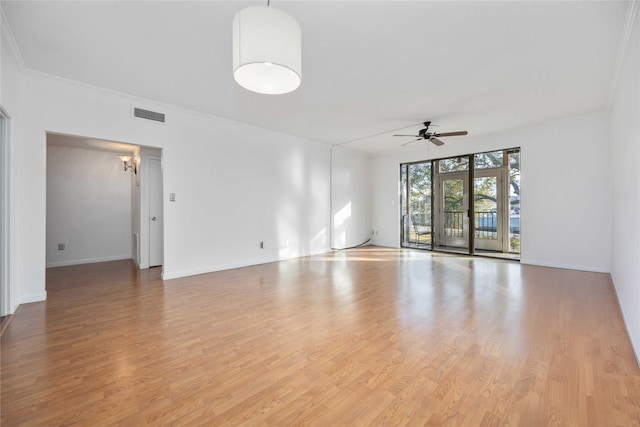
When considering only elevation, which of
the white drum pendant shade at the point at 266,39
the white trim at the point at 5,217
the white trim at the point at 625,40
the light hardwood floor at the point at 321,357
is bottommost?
the light hardwood floor at the point at 321,357

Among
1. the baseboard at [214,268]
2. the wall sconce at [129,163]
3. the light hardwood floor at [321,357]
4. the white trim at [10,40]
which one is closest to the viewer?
the light hardwood floor at [321,357]

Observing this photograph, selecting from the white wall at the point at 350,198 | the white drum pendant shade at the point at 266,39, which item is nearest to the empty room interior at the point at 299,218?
the white drum pendant shade at the point at 266,39

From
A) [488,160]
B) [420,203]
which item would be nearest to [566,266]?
[488,160]

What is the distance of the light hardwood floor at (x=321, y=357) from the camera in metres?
1.57

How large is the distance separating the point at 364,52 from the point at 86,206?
6469 mm

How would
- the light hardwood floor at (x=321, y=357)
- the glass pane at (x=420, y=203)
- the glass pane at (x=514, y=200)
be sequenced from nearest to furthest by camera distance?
1. the light hardwood floor at (x=321, y=357)
2. the glass pane at (x=514, y=200)
3. the glass pane at (x=420, y=203)

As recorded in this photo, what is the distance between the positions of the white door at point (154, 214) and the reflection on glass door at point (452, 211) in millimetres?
6538

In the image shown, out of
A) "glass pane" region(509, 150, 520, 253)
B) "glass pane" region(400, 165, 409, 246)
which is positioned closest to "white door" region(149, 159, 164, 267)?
"glass pane" region(400, 165, 409, 246)

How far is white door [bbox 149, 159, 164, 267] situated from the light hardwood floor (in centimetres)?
147

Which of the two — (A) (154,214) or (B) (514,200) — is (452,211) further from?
(A) (154,214)

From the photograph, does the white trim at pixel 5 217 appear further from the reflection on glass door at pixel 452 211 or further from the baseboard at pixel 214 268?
the reflection on glass door at pixel 452 211

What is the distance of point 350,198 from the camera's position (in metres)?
7.81

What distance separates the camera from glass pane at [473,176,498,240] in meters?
6.88

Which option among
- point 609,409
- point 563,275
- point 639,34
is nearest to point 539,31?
point 639,34
